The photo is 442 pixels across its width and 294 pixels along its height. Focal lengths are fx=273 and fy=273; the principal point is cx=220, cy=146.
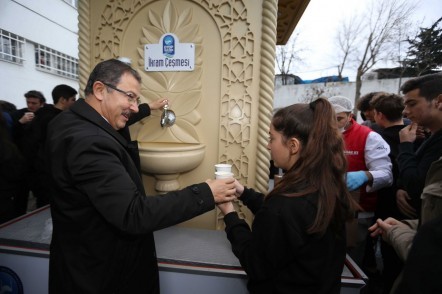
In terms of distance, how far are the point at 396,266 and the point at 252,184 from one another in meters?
1.31

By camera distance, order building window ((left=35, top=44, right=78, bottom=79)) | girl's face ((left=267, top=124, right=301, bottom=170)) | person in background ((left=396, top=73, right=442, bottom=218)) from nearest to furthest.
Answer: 1. girl's face ((left=267, top=124, right=301, bottom=170))
2. person in background ((left=396, top=73, right=442, bottom=218))
3. building window ((left=35, top=44, right=78, bottom=79))

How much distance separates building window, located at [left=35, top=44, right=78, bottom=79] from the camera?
9844mm

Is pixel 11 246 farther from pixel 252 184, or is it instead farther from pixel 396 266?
pixel 396 266

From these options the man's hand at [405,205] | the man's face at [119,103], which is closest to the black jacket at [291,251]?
the man's face at [119,103]

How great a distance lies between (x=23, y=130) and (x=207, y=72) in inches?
92.9

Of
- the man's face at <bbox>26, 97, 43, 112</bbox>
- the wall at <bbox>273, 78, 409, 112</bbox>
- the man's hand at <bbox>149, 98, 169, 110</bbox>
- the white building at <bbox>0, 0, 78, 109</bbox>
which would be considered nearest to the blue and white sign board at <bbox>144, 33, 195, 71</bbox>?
the man's hand at <bbox>149, 98, 169, 110</bbox>

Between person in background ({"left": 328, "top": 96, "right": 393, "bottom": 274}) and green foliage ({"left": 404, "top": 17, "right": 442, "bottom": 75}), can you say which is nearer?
person in background ({"left": 328, "top": 96, "right": 393, "bottom": 274})

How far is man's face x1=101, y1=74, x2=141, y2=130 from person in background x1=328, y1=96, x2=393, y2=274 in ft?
4.76

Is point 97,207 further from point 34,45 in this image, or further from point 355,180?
point 34,45

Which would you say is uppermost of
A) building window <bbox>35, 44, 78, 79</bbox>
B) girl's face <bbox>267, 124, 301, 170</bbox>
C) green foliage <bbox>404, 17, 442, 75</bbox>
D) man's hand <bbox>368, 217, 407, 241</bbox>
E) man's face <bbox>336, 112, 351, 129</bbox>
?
green foliage <bbox>404, 17, 442, 75</bbox>

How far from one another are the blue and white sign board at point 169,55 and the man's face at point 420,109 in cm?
155

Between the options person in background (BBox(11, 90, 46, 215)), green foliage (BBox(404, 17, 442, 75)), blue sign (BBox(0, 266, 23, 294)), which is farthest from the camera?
green foliage (BBox(404, 17, 442, 75))

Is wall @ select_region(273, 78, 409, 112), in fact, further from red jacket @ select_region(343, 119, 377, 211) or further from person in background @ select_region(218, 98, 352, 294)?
person in background @ select_region(218, 98, 352, 294)

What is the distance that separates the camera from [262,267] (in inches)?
38.7
